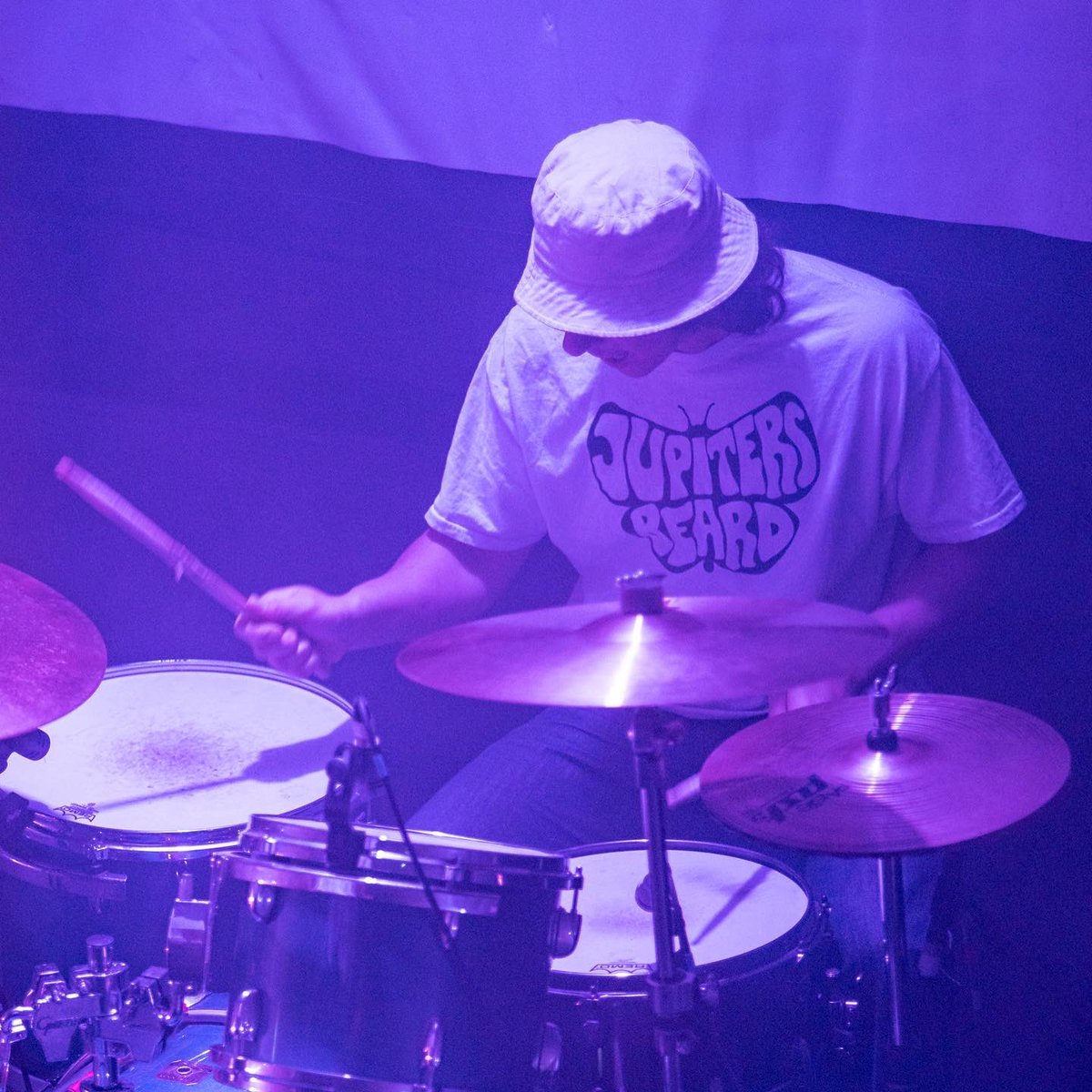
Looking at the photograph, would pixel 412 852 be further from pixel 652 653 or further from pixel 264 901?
pixel 652 653

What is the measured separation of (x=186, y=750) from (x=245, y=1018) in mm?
627

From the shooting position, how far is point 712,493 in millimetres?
2145

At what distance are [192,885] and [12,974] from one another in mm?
428

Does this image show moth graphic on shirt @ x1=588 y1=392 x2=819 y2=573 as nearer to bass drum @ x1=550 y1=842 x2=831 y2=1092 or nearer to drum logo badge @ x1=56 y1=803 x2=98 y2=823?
bass drum @ x1=550 y1=842 x2=831 y2=1092

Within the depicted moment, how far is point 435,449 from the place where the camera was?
2578 millimetres

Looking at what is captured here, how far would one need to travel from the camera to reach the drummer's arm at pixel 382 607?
1995 mm

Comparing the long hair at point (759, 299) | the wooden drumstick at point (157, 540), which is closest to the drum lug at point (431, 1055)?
the wooden drumstick at point (157, 540)

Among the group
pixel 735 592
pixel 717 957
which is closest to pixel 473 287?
pixel 735 592

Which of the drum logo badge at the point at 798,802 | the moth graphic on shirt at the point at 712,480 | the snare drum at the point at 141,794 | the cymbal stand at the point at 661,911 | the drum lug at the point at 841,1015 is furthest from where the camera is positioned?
the moth graphic on shirt at the point at 712,480

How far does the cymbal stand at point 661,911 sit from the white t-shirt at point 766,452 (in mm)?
675

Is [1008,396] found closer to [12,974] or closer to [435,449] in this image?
[435,449]

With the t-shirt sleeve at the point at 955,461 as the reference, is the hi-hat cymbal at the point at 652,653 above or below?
below

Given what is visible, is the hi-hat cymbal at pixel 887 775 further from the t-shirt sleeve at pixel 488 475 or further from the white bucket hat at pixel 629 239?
the t-shirt sleeve at pixel 488 475

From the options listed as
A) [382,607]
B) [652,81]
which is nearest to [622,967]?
[382,607]
